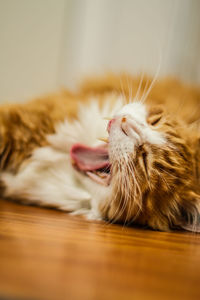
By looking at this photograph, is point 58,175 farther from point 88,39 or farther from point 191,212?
point 88,39

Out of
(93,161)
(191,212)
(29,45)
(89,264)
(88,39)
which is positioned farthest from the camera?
(88,39)

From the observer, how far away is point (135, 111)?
1.25 m

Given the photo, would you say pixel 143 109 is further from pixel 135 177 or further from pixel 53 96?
pixel 53 96

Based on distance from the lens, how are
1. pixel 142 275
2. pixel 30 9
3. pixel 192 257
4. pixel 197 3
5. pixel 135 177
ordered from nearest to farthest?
pixel 142 275, pixel 192 257, pixel 135 177, pixel 197 3, pixel 30 9

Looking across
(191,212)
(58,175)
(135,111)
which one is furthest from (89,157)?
(191,212)

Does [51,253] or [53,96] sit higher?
[53,96]

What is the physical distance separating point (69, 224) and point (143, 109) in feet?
1.88

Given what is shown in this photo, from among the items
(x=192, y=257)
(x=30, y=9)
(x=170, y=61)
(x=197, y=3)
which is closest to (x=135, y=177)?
(x=192, y=257)

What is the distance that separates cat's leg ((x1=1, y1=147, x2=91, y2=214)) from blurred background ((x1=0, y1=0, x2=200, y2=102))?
52.4 inches

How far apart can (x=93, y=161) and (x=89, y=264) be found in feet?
2.55

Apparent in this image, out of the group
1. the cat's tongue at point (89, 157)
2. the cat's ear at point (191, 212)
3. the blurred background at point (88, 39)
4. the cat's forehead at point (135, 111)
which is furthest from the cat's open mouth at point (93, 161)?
the blurred background at point (88, 39)

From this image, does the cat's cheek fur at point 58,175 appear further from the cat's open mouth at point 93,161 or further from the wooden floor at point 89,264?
the wooden floor at point 89,264

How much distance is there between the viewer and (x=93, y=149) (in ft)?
4.43

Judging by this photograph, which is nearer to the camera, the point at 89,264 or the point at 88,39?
the point at 89,264
